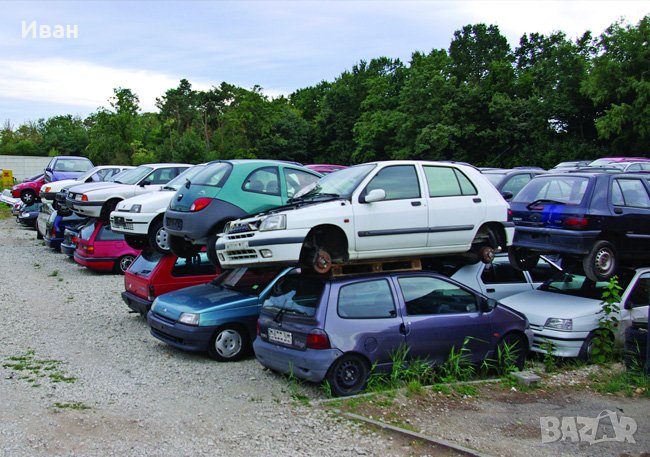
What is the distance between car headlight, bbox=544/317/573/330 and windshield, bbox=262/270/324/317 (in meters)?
3.50

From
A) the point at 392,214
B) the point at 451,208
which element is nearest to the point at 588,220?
the point at 451,208

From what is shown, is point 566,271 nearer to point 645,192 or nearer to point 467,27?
point 645,192

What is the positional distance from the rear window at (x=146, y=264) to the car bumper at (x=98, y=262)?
4688mm

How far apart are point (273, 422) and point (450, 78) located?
41034 mm

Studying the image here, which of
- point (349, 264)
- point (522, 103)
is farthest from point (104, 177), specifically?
point (522, 103)

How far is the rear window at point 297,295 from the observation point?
745cm

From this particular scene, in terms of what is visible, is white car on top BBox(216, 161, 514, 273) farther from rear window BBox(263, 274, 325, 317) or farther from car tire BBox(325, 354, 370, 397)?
car tire BBox(325, 354, 370, 397)

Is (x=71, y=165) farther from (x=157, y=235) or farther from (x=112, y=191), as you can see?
(x=157, y=235)

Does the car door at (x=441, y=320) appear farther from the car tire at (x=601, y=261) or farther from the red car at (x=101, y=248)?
the red car at (x=101, y=248)

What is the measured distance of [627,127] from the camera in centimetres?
3294

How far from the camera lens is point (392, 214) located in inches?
337

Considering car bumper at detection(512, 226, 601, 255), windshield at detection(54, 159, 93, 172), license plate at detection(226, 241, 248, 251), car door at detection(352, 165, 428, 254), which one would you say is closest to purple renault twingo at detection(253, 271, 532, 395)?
license plate at detection(226, 241, 248, 251)

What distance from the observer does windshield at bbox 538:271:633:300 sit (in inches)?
386

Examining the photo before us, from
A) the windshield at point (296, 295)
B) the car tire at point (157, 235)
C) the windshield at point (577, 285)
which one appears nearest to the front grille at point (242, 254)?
the windshield at point (296, 295)
